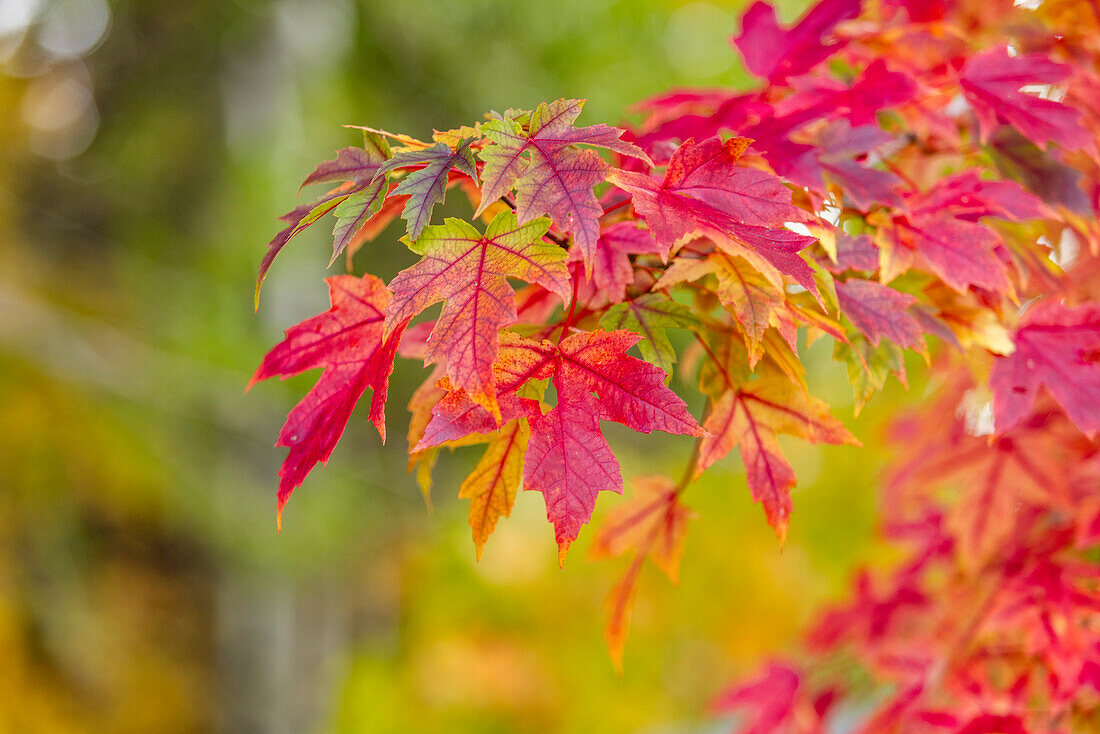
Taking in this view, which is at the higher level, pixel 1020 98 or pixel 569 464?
pixel 1020 98

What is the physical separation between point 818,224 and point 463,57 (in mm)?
3627

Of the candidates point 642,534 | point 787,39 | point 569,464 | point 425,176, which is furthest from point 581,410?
point 787,39

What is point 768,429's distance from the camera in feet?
1.56

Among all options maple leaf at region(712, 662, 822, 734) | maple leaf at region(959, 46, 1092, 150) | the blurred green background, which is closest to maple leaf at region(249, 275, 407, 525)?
maple leaf at region(959, 46, 1092, 150)

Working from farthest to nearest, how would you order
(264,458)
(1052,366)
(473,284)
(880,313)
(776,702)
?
(264,458), (776,702), (1052,366), (880,313), (473,284)

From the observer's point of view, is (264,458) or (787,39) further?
(264,458)

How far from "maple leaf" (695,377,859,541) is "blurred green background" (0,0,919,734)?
2.51 meters

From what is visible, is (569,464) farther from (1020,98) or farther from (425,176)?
(1020,98)

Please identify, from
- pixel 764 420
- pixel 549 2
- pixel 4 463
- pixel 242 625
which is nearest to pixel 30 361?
pixel 4 463

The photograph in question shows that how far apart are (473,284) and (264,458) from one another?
293cm

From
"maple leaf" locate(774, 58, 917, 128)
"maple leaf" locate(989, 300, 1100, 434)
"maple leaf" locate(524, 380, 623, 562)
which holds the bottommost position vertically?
"maple leaf" locate(524, 380, 623, 562)

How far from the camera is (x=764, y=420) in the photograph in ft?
1.57

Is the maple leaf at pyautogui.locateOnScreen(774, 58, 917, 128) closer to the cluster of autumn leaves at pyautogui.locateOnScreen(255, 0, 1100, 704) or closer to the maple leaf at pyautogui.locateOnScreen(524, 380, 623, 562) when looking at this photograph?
the cluster of autumn leaves at pyautogui.locateOnScreen(255, 0, 1100, 704)

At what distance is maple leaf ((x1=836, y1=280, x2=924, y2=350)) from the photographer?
0.45 meters
